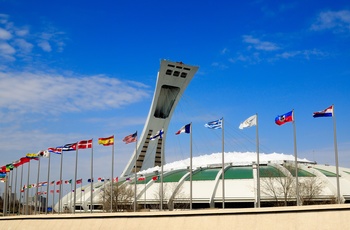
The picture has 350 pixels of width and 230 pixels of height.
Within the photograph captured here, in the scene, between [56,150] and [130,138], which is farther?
[56,150]

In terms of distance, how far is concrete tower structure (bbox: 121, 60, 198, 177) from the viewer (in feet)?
236

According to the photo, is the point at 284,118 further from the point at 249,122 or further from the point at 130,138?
the point at 130,138

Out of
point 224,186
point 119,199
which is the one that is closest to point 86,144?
point 119,199

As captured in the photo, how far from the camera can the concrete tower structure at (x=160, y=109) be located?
7200cm

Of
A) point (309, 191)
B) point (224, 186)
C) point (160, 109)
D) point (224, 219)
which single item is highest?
point (160, 109)

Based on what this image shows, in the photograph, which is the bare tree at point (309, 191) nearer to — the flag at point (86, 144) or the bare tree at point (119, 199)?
the bare tree at point (119, 199)

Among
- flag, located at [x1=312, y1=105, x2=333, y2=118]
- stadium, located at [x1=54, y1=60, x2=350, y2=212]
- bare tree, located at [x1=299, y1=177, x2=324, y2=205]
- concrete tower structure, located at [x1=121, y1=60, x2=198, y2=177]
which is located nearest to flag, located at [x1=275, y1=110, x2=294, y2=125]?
flag, located at [x1=312, y1=105, x2=333, y2=118]

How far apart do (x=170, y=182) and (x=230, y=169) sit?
7467 mm

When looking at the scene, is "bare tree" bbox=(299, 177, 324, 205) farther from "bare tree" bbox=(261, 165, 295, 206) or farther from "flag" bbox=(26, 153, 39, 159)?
"flag" bbox=(26, 153, 39, 159)

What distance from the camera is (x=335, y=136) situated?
27.8 meters

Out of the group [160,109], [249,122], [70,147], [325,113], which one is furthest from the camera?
[160,109]

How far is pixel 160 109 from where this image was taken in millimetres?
75688

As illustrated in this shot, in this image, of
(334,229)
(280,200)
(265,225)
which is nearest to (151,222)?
(265,225)

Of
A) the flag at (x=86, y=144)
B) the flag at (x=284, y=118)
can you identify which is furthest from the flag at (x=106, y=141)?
the flag at (x=284, y=118)
